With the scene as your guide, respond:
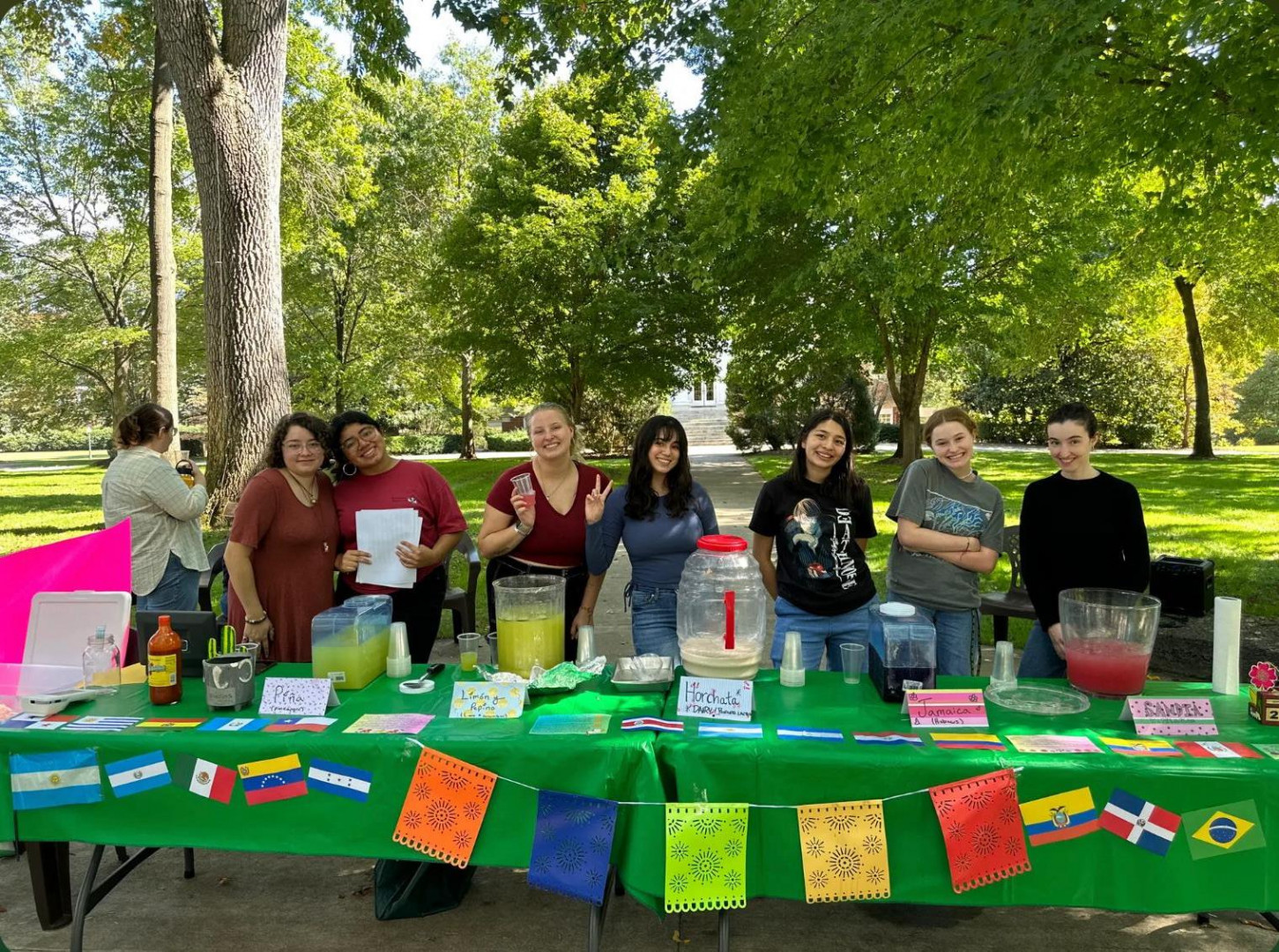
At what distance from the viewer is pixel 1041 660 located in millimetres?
3449

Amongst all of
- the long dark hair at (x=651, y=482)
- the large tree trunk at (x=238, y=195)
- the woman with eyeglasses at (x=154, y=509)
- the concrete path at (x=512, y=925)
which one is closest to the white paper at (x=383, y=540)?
the long dark hair at (x=651, y=482)

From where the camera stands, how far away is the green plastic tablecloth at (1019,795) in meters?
2.14

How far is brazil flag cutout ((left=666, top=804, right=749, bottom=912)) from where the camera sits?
7.00 ft

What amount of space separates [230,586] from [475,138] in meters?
24.6

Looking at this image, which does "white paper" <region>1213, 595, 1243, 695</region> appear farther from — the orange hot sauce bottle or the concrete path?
the orange hot sauce bottle

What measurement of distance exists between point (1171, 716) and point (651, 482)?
205cm

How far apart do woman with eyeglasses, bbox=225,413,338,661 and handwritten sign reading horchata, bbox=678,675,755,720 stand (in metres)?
1.79

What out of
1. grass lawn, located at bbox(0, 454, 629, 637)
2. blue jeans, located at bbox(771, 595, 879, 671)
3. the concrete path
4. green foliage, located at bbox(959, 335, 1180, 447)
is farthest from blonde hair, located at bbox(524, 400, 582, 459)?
green foliage, located at bbox(959, 335, 1180, 447)

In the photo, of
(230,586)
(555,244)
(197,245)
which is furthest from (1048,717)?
(197,245)

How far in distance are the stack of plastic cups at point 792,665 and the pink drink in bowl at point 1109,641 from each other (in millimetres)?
914

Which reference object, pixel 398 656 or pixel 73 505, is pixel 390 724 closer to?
pixel 398 656

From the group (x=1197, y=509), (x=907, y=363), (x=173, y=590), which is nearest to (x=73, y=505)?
(x=173, y=590)

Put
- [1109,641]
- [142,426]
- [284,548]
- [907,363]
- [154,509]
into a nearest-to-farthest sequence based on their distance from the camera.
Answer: [1109,641] < [284,548] < [142,426] < [154,509] < [907,363]

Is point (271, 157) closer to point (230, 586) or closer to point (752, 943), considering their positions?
point (230, 586)
